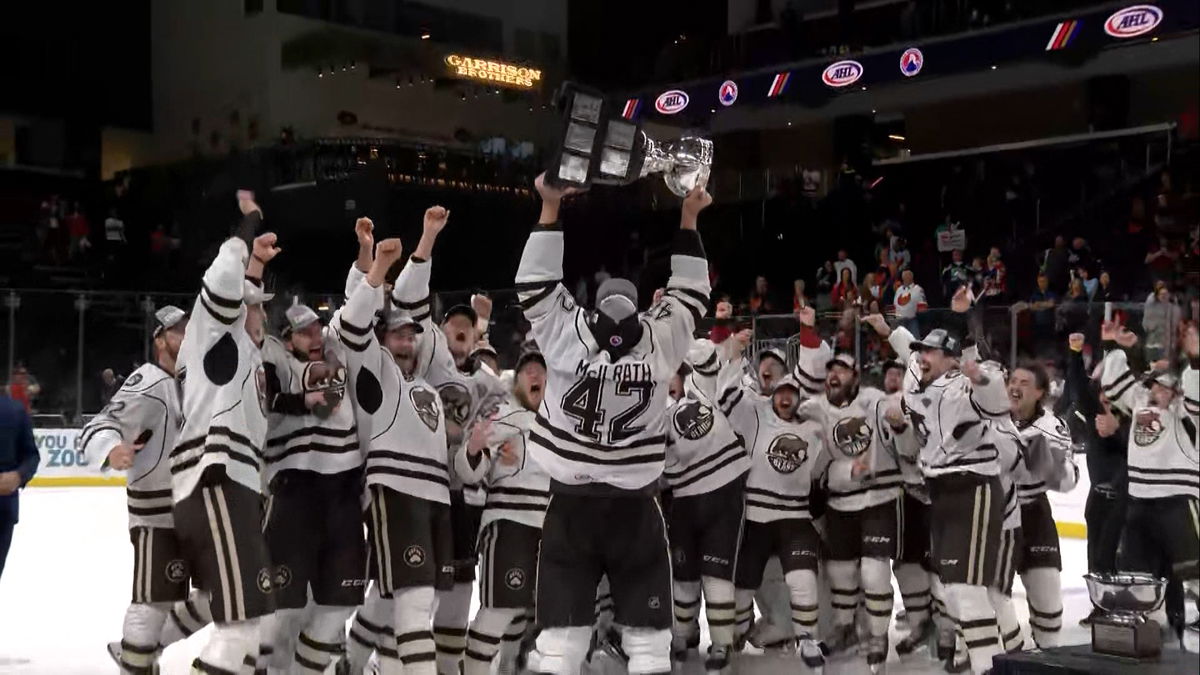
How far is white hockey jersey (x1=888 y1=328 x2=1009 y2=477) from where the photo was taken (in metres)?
4.22

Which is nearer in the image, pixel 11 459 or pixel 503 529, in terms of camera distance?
pixel 503 529

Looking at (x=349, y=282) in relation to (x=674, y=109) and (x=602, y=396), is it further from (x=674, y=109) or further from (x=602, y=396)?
(x=674, y=109)

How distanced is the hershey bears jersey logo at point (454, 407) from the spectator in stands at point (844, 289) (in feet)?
16.8

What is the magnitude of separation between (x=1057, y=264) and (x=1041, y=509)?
4531 mm

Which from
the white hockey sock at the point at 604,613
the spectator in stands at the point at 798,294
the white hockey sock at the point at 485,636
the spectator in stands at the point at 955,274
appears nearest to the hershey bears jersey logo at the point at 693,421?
the white hockey sock at the point at 604,613

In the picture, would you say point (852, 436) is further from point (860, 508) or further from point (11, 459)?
point (11, 459)

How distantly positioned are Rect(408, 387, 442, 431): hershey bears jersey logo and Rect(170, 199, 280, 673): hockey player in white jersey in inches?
20.6

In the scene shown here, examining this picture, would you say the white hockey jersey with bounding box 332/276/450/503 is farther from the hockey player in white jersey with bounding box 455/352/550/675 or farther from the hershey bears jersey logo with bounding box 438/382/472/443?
the hershey bears jersey logo with bounding box 438/382/472/443

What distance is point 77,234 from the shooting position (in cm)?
1372

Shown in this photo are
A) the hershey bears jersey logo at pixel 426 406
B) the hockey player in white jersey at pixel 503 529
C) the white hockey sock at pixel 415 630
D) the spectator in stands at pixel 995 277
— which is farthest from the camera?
the spectator in stands at pixel 995 277

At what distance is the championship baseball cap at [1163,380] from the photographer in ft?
11.0

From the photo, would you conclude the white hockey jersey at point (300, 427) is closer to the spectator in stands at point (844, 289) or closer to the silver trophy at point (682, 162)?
the silver trophy at point (682, 162)

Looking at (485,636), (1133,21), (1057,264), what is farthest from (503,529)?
(1133,21)

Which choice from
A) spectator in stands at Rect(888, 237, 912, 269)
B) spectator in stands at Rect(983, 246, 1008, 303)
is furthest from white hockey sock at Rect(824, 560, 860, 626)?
spectator in stands at Rect(888, 237, 912, 269)
